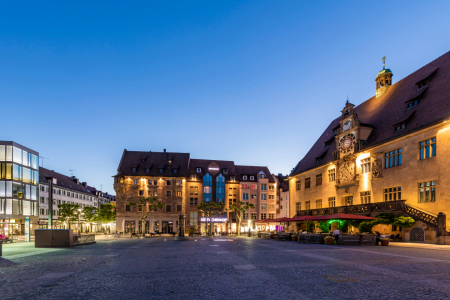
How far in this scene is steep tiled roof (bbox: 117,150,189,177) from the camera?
87250 millimetres

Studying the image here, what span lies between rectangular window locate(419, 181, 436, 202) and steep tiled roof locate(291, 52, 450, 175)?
5.52 m

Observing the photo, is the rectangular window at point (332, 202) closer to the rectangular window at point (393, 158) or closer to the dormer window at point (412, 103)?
the rectangular window at point (393, 158)

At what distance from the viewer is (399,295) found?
9.22 metres

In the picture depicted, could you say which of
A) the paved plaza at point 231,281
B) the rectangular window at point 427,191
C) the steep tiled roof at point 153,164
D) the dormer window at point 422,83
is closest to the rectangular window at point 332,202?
the rectangular window at point 427,191

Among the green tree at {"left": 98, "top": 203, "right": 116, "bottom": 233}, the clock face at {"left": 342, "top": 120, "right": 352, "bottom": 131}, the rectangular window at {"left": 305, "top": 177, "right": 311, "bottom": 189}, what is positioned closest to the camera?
the clock face at {"left": 342, "top": 120, "right": 352, "bottom": 131}

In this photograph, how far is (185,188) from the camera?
3514 inches

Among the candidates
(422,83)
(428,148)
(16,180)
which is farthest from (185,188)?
(428,148)

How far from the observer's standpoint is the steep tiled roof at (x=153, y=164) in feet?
286

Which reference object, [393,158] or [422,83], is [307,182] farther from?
[422,83]

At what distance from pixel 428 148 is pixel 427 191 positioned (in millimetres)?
4167

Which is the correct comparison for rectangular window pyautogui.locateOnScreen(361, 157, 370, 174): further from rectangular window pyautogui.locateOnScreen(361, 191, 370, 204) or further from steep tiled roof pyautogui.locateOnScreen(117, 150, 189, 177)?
steep tiled roof pyautogui.locateOnScreen(117, 150, 189, 177)

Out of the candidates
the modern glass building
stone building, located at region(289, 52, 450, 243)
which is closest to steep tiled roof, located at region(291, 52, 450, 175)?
stone building, located at region(289, 52, 450, 243)

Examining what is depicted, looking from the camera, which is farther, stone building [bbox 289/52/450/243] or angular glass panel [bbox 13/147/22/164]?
angular glass panel [bbox 13/147/22/164]

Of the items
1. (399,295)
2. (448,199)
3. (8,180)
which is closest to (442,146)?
(448,199)
